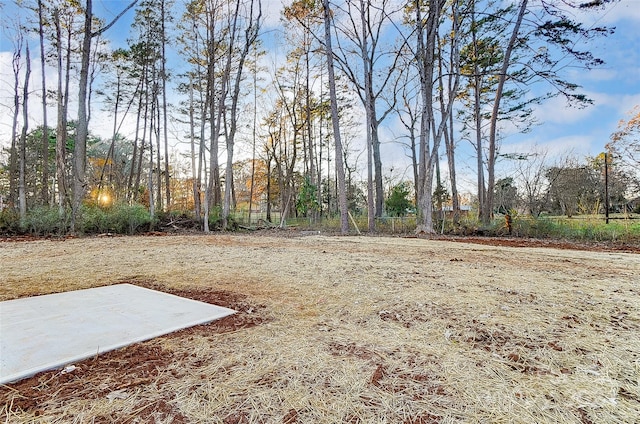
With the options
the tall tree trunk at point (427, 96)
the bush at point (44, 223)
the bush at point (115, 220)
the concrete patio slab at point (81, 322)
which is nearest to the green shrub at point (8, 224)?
the bush at point (44, 223)

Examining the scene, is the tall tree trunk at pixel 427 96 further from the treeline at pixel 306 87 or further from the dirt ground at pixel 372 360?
the dirt ground at pixel 372 360

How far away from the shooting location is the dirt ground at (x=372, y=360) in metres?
0.92

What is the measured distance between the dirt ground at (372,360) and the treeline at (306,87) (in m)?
6.63

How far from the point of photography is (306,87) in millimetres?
14641

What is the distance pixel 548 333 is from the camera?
1.50 metres

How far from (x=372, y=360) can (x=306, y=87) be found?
14900 mm

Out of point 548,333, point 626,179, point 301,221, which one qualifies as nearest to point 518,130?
point 626,179

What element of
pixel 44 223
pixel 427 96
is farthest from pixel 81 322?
pixel 427 96

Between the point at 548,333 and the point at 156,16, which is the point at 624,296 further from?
the point at 156,16

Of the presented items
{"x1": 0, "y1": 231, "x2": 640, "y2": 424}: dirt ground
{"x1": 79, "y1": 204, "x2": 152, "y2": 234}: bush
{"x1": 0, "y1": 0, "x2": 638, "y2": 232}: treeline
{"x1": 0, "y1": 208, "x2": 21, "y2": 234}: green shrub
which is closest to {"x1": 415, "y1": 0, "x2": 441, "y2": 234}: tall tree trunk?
{"x1": 0, "y1": 0, "x2": 638, "y2": 232}: treeline

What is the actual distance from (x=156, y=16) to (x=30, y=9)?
11.8ft

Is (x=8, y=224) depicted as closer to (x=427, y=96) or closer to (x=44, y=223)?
(x=44, y=223)

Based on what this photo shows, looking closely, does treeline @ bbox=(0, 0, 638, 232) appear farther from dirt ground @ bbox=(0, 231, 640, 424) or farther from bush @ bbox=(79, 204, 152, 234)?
dirt ground @ bbox=(0, 231, 640, 424)

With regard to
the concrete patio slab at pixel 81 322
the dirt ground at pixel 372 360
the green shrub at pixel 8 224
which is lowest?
the dirt ground at pixel 372 360
